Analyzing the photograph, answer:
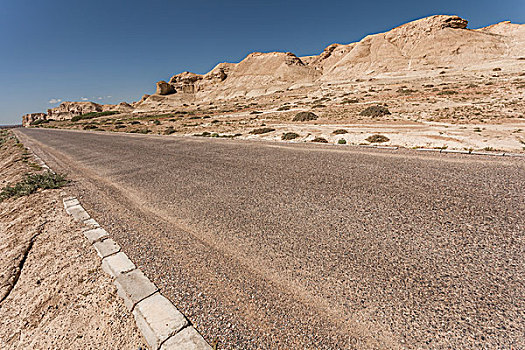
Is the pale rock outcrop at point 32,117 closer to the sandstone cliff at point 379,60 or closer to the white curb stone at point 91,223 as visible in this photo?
the sandstone cliff at point 379,60

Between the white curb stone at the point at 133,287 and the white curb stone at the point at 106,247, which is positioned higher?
the white curb stone at the point at 106,247

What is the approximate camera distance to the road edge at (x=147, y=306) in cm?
180

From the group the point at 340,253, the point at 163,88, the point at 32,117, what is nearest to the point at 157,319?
the point at 340,253

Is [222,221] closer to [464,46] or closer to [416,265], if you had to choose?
[416,265]

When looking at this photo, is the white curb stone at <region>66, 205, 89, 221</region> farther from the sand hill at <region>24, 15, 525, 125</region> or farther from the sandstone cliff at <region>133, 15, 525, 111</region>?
the sandstone cliff at <region>133, 15, 525, 111</region>

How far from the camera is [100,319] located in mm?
2131

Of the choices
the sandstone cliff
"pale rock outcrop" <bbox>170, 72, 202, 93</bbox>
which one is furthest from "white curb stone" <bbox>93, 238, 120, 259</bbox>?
"pale rock outcrop" <bbox>170, 72, 202, 93</bbox>

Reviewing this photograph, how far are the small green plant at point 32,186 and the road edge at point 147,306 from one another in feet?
14.4

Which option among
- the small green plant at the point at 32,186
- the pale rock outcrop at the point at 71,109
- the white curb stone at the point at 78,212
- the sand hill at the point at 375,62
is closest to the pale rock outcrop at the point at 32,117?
the pale rock outcrop at the point at 71,109

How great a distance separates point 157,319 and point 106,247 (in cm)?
178

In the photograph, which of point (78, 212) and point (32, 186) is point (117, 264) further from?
point (32, 186)

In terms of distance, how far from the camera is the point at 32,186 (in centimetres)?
601

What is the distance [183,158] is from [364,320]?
8622 millimetres

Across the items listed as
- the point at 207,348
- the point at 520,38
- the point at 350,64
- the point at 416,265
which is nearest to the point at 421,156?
the point at 416,265
